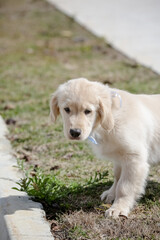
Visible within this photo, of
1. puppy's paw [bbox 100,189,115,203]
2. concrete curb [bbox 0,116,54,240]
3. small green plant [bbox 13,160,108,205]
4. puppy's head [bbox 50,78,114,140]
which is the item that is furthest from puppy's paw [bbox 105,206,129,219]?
puppy's head [bbox 50,78,114,140]

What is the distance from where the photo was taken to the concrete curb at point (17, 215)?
315cm

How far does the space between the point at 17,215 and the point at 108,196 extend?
2.78ft

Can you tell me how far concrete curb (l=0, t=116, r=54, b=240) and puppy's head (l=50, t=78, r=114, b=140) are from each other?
655 millimetres

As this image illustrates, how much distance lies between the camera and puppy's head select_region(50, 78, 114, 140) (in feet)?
11.2

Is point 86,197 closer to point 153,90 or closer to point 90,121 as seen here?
point 90,121

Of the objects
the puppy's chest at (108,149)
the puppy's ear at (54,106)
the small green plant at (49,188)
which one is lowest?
the small green plant at (49,188)

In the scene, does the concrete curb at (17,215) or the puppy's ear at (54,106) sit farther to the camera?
the puppy's ear at (54,106)

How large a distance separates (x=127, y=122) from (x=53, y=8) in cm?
986

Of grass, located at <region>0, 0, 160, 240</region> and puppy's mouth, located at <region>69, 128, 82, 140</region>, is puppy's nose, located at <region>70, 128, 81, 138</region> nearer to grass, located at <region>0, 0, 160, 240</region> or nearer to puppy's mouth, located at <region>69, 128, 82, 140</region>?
puppy's mouth, located at <region>69, 128, 82, 140</region>

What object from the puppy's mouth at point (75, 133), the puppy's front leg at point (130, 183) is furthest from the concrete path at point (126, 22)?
the puppy's mouth at point (75, 133)

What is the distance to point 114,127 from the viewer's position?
3564mm

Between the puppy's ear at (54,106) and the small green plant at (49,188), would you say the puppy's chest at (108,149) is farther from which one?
the puppy's ear at (54,106)

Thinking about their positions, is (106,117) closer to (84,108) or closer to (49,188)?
(84,108)

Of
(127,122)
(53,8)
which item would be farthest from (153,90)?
(53,8)
